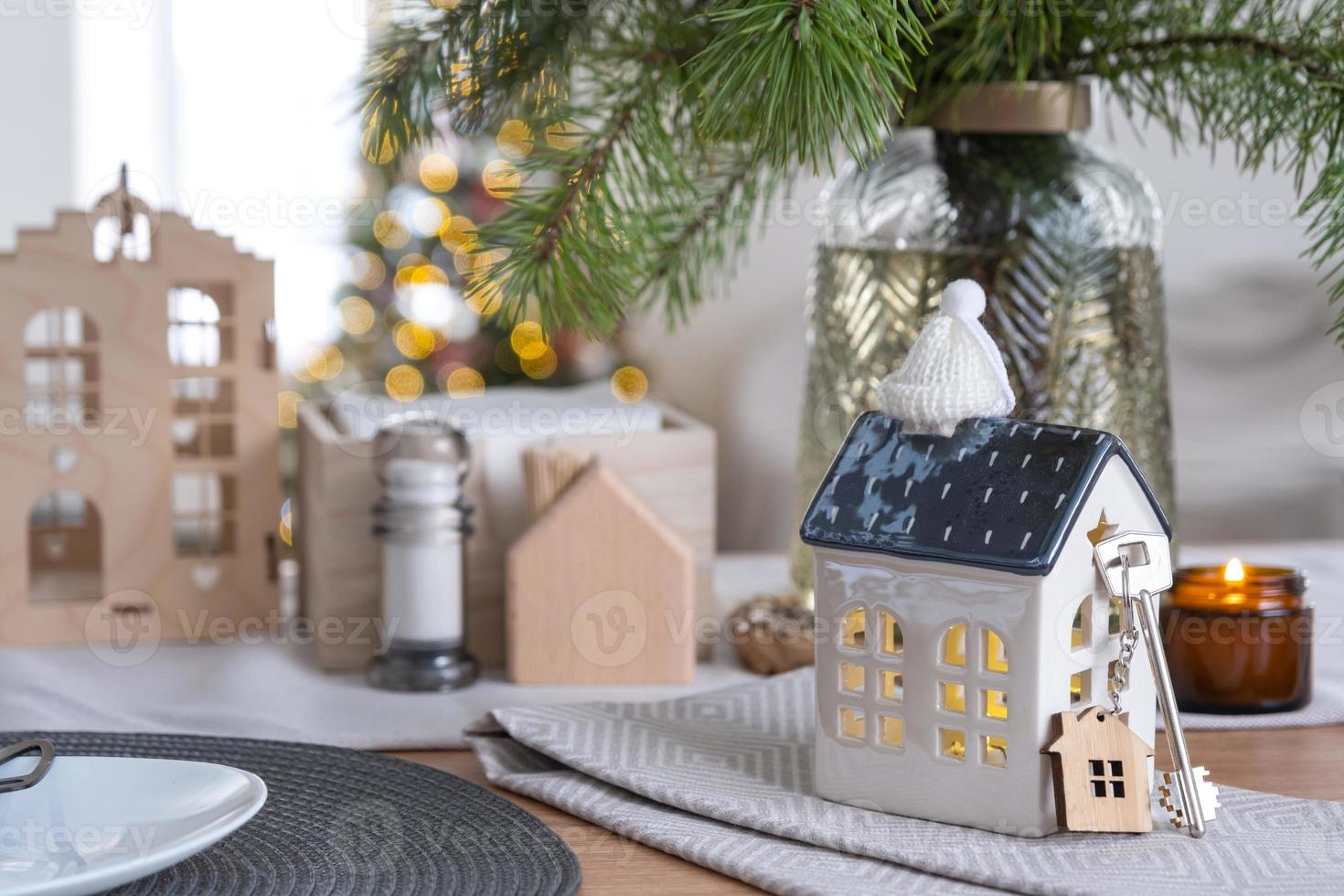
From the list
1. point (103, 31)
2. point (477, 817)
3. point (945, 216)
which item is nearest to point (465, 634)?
point (477, 817)

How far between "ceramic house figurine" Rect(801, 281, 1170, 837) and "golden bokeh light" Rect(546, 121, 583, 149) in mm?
235

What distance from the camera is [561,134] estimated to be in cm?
71

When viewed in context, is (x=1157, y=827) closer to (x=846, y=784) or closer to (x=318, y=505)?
(x=846, y=784)

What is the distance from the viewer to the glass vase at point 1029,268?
2.60 feet

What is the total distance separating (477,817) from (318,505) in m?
0.33

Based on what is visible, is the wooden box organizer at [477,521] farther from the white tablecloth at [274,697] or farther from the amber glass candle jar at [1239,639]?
the amber glass candle jar at [1239,639]

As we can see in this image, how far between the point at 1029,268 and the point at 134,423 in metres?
0.57

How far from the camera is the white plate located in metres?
0.47

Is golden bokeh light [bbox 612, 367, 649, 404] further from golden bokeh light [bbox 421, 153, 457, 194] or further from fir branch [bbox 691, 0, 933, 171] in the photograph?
fir branch [bbox 691, 0, 933, 171]

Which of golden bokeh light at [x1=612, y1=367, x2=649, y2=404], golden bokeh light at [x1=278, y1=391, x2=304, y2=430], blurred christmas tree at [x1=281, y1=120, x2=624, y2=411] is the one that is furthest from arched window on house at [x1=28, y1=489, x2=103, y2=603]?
golden bokeh light at [x1=278, y1=391, x2=304, y2=430]

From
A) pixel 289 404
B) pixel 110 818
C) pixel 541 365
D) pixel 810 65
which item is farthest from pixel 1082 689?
pixel 289 404

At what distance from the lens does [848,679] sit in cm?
59

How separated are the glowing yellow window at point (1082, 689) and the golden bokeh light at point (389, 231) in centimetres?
224

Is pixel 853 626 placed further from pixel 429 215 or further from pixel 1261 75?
pixel 429 215
